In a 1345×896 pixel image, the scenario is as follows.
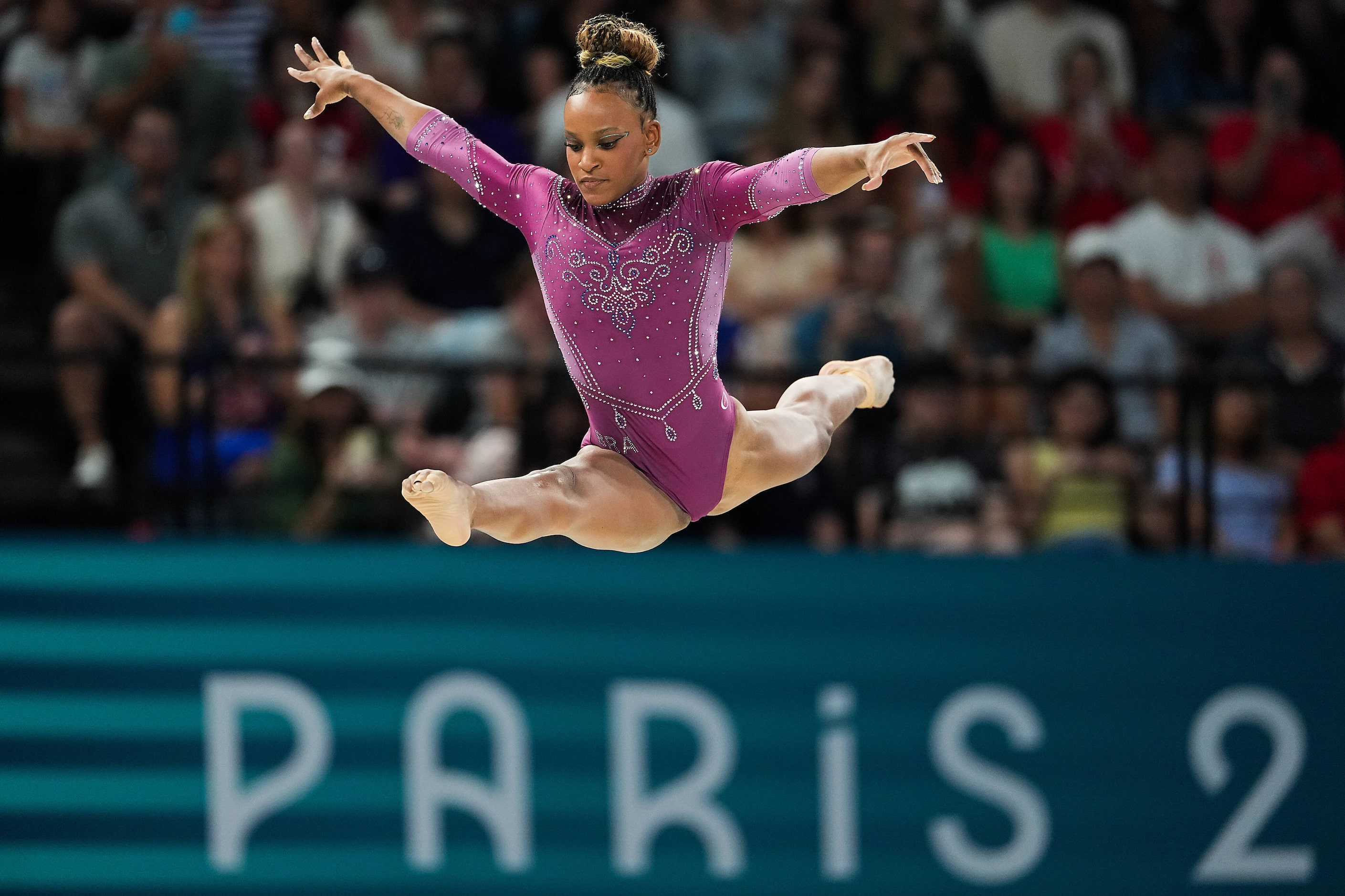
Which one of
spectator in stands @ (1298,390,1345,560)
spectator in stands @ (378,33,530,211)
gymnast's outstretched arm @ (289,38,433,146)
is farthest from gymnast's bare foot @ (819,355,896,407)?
spectator in stands @ (378,33,530,211)

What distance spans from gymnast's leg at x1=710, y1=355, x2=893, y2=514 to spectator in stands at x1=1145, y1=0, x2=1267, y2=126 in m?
5.25

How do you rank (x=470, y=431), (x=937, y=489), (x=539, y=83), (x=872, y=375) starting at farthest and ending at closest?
(x=539, y=83) < (x=937, y=489) < (x=470, y=431) < (x=872, y=375)

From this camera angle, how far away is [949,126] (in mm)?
8625

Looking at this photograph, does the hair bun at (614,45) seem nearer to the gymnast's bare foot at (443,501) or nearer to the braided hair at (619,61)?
the braided hair at (619,61)

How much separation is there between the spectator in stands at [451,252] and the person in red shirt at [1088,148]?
2463mm

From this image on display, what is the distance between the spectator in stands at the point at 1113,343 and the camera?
775cm

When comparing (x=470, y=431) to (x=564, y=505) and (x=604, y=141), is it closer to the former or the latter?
(x=564, y=505)

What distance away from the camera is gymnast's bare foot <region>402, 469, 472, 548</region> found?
3816mm

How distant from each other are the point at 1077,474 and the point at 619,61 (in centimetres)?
357

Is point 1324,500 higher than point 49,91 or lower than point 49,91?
lower

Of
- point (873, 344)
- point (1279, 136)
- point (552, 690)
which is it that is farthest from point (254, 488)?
point (1279, 136)

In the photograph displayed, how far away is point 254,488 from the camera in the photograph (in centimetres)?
704

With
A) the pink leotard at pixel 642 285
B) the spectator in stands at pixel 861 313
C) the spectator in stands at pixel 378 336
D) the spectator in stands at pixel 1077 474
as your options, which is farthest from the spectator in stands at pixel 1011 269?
the pink leotard at pixel 642 285

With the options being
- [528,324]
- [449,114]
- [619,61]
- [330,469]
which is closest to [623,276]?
[619,61]
